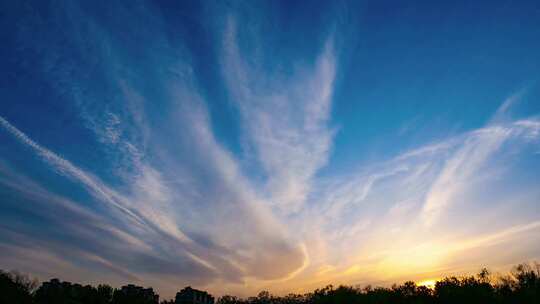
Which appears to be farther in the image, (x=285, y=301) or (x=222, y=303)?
(x=285, y=301)

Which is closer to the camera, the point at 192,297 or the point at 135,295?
the point at 135,295

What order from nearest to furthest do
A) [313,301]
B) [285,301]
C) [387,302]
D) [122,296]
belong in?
[122,296], [387,302], [313,301], [285,301]

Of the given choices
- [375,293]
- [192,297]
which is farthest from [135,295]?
[375,293]

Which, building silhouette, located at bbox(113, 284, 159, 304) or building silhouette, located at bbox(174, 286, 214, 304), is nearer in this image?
building silhouette, located at bbox(113, 284, 159, 304)

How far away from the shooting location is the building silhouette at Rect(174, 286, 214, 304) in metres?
99.9

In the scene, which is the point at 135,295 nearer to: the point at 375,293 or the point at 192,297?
the point at 192,297

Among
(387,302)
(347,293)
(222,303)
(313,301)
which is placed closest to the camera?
(387,302)

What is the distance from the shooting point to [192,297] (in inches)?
3994

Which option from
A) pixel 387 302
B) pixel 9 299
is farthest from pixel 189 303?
pixel 9 299

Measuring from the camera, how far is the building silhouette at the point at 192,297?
99938mm

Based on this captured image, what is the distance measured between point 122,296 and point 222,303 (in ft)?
142

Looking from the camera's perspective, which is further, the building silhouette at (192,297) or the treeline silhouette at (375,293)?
the building silhouette at (192,297)

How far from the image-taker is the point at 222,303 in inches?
4454

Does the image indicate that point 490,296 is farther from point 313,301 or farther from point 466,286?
point 313,301
